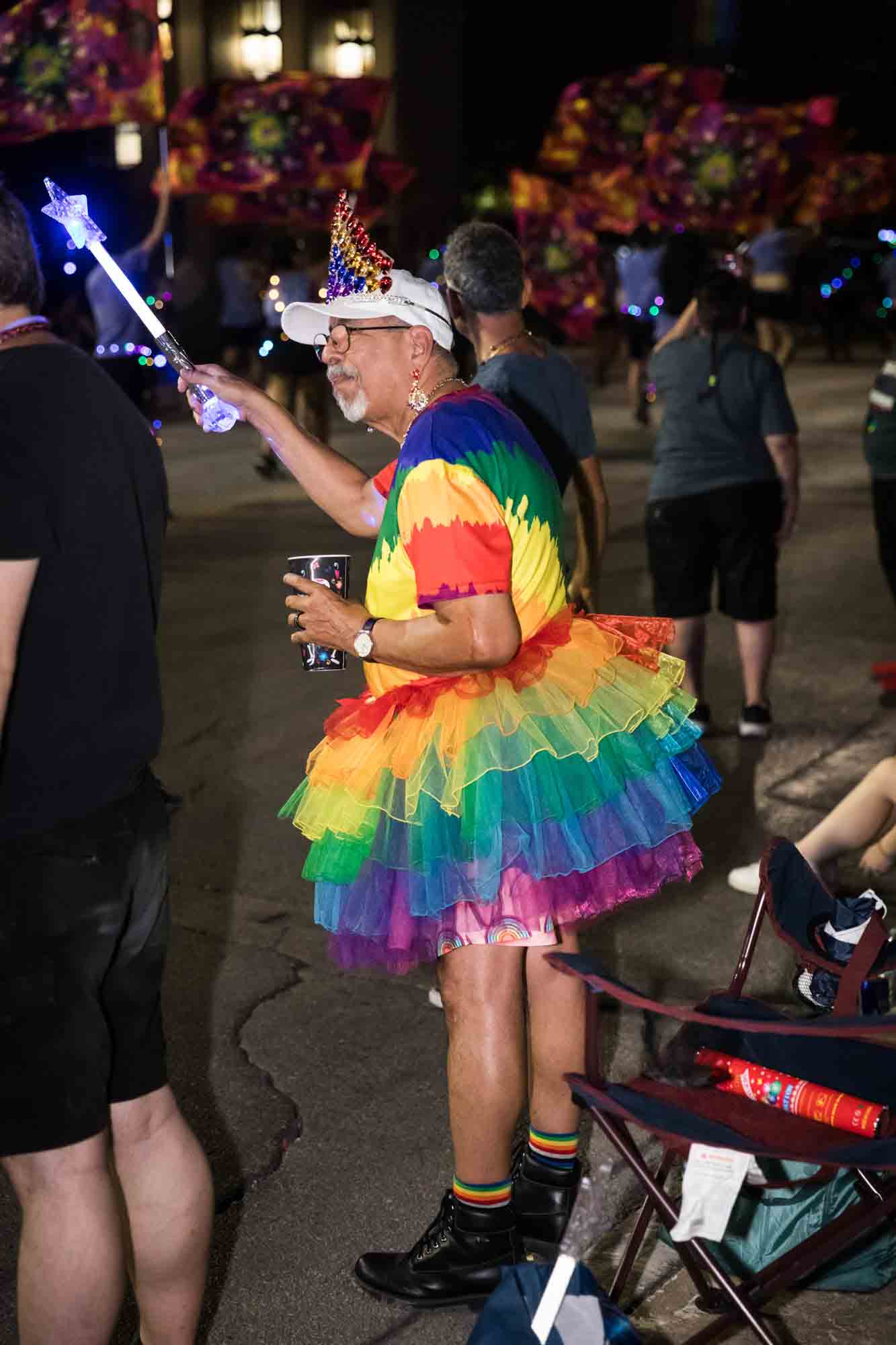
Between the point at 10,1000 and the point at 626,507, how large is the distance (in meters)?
10.3

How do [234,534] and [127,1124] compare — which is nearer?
[127,1124]

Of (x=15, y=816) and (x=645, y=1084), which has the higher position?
(x=15, y=816)

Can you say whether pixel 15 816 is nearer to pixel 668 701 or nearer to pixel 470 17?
pixel 668 701

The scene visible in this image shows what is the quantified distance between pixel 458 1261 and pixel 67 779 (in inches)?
52.3

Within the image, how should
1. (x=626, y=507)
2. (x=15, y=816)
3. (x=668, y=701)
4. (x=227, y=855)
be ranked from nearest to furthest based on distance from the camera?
(x=15, y=816) < (x=668, y=701) < (x=227, y=855) < (x=626, y=507)

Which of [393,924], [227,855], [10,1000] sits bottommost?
[227,855]

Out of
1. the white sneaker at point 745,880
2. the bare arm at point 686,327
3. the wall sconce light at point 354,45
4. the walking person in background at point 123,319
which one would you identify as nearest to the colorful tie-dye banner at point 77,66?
the walking person in background at point 123,319

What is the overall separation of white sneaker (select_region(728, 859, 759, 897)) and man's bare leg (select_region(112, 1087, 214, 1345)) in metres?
2.75

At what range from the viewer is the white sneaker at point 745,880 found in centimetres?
489

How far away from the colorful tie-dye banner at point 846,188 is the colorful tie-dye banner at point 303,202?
9.70 metres

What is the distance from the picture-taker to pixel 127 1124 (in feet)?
7.83

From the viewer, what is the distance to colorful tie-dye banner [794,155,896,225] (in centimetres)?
3130

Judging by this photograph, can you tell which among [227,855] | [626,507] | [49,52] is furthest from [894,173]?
[227,855]

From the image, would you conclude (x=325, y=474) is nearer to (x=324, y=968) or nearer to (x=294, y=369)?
(x=324, y=968)
